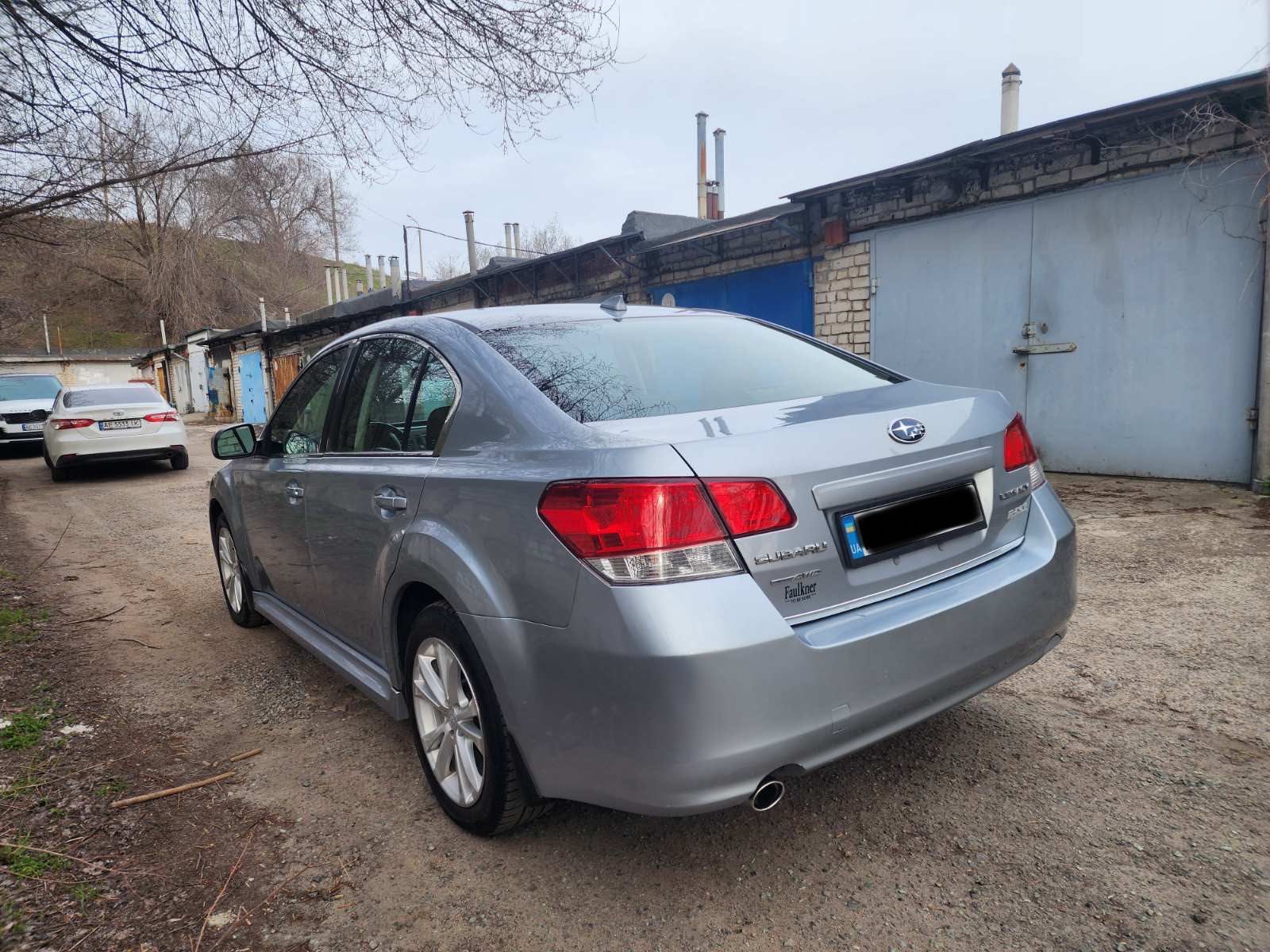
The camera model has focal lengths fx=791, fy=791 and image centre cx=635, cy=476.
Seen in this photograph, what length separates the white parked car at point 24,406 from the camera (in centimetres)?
1490

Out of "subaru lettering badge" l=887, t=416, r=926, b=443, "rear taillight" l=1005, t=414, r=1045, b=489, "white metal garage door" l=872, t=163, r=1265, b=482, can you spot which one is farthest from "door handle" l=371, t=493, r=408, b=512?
"white metal garage door" l=872, t=163, r=1265, b=482

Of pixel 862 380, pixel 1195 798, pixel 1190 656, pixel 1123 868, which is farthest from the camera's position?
pixel 1190 656

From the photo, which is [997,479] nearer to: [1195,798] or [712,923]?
[1195,798]

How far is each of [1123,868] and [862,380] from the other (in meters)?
1.50

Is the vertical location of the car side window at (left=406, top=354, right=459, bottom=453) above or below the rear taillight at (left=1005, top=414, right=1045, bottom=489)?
above

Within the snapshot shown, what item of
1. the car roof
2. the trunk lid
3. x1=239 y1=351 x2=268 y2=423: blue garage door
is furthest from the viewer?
x1=239 y1=351 x2=268 y2=423: blue garage door

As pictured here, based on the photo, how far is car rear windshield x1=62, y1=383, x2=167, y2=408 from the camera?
1143cm

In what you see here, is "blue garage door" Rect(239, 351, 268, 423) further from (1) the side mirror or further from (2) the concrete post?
(2) the concrete post

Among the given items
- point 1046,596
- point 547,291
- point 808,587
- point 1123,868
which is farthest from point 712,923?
point 547,291

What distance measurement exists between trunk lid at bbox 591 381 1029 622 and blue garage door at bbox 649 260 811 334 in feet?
25.6

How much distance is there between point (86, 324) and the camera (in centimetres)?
6900

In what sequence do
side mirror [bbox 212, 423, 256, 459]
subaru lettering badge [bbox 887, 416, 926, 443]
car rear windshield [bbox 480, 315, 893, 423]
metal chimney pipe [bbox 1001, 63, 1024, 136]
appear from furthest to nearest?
1. metal chimney pipe [bbox 1001, 63, 1024, 136]
2. side mirror [bbox 212, 423, 256, 459]
3. car rear windshield [bbox 480, 315, 893, 423]
4. subaru lettering badge [bbox 887, 416, 926, 443]

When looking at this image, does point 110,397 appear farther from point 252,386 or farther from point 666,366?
point 252,386

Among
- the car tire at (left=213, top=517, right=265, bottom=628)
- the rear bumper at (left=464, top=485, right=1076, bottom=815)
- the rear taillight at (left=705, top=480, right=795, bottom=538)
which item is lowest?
the car tire at (left=213, top=517, right=265, bottom=628)
